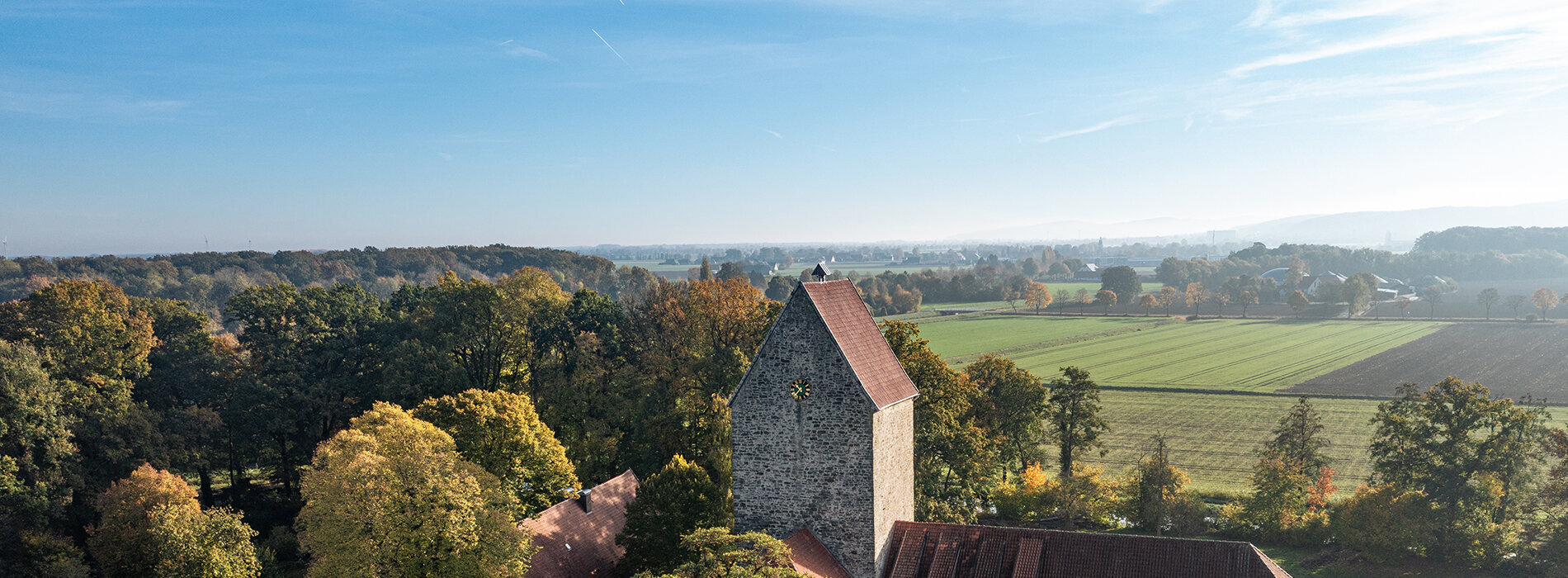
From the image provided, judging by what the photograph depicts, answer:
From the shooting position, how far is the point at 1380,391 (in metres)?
70.1

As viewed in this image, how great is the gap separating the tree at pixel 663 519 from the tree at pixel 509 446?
23.3ft

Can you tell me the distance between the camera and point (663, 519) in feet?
88.8

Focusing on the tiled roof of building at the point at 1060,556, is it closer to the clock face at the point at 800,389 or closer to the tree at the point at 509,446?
the clock face at the point at 800,389

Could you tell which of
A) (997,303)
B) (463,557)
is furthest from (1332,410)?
(997,303)

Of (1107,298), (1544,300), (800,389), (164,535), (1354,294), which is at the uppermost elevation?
(800,389)

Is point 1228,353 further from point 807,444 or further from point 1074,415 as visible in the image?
point 807,444

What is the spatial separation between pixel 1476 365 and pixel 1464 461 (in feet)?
181

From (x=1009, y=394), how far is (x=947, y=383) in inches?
381

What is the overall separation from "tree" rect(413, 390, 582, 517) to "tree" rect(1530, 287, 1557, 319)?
12375 centimetres

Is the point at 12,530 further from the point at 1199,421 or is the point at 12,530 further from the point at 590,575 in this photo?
the point at 1199,421

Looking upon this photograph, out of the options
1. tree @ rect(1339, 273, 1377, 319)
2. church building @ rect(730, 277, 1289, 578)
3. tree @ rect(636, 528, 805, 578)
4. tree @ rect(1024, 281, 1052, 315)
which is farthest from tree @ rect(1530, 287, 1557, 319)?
tree @ rect(636, 528, 805, 578)

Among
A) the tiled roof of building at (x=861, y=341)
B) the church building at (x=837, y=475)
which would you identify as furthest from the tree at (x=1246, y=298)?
the church building at (x=837, y=475)

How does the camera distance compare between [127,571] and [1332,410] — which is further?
[1332,410]

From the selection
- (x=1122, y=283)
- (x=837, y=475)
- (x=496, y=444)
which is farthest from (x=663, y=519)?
(x=1122, y=283)
